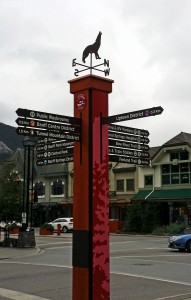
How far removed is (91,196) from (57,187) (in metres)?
51.5

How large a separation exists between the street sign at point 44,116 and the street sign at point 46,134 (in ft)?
0.57

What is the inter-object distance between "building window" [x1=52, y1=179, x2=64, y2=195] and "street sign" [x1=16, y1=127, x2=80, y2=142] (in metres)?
50.7

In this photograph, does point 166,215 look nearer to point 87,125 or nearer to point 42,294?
point 42,294

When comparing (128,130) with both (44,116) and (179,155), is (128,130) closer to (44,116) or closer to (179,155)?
(44,116)

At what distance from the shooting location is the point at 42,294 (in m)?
11.3

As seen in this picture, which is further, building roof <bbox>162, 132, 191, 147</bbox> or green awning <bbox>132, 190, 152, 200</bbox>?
green awning <bbox>132, 190, 152, 200</bbox>

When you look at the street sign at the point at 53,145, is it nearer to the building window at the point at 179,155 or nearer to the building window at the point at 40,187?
the building window at the point at 179,155

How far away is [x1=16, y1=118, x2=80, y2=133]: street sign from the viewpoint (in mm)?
6562

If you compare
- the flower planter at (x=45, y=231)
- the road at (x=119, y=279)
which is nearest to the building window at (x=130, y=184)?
the flower planter at (x=45, y=231)

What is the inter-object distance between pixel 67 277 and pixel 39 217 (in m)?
46.7

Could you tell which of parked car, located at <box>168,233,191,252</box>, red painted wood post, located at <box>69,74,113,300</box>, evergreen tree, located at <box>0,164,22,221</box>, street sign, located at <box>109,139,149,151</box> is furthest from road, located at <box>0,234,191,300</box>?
evergreen tree, located at <box>0,164,22,221</box>

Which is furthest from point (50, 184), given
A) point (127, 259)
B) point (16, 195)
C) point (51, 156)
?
point (51, 156)

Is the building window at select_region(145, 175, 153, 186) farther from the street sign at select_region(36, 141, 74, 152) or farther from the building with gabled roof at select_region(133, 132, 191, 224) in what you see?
the street sign at select_region(36, 141, 74, 152)

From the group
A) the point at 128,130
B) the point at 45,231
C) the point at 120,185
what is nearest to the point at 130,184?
the point at 120,185
